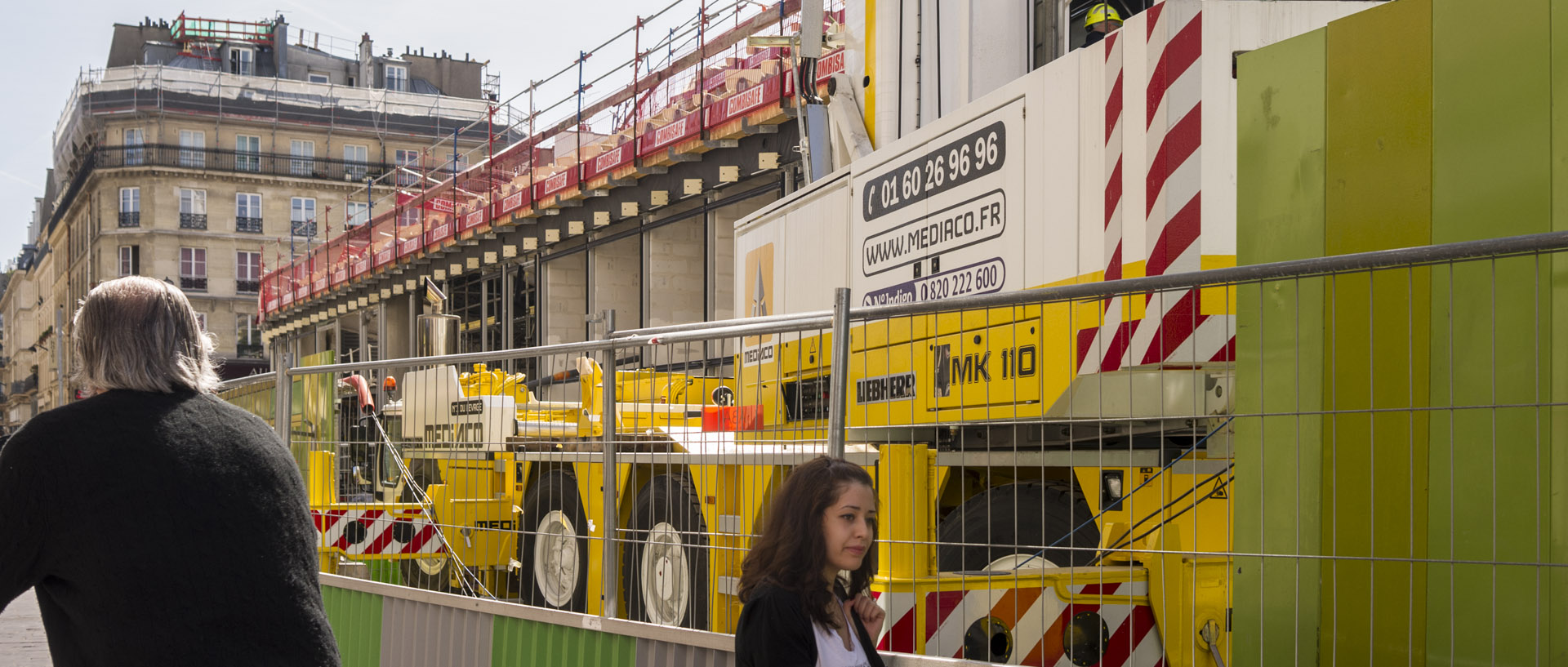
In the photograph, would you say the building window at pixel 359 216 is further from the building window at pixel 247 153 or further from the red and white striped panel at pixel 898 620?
the building window at pixel 247 153

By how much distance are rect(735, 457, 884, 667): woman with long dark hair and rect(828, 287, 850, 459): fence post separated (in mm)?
961

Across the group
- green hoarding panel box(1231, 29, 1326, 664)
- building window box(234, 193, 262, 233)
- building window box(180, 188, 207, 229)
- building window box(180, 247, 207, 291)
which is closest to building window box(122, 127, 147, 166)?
building window box(180, 188, 207, 229)

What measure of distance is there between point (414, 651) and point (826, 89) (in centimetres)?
365

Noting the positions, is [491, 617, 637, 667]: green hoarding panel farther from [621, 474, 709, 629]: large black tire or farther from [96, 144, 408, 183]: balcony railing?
[96, 144, 408, 183]: balcony railing

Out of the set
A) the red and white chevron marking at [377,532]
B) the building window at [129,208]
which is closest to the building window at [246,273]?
the building window at [129,208]

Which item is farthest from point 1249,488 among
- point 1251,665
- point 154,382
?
point 154,382

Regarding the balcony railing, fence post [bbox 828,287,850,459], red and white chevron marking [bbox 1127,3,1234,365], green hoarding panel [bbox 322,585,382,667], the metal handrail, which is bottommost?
green hoarding panel [bbox 322,585,382,667]

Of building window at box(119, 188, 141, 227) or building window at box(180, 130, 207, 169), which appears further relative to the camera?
building window at box(180, 130, 207, 169)

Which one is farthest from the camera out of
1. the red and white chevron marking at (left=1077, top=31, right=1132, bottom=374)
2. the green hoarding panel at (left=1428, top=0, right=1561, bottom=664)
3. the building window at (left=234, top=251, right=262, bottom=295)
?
the building window at (left=234, top=251, right=262, bottom=295)

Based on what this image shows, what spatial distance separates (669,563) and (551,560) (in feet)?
2.66

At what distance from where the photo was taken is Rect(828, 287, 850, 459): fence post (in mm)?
4355

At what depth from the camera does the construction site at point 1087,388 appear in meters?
3.48

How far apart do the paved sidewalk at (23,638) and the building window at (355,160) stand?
6554 centimetres

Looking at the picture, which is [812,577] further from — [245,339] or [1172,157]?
[245,339]
